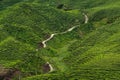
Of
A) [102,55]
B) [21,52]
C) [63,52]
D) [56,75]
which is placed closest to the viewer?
[56,75]

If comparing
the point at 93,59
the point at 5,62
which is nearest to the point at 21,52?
the point at 5,62

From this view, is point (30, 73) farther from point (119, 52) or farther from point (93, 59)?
point (119, 52)

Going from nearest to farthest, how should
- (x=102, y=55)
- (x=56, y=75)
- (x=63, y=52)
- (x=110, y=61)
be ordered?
(x=56, y=75)
(x=110, y=61)
(x=102, y=55)
(x=63, y=52)

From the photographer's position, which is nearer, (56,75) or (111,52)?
(56,75)

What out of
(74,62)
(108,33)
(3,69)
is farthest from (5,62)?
(108,33)

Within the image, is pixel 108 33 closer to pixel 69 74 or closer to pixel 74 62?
pixel 74 62

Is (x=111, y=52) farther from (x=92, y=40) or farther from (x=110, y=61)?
(x=92, y=40)

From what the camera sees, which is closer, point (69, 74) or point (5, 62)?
point (69, 74)

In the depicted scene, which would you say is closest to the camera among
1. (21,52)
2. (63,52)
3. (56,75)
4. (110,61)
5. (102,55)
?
(56,75)

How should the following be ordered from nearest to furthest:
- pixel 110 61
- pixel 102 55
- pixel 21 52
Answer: pixel 110 61, pixel 102 55, pixel 21 52
